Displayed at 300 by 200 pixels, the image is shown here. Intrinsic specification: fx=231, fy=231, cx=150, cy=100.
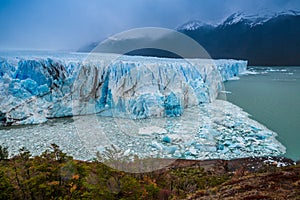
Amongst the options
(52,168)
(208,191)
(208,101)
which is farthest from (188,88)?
(52,168)

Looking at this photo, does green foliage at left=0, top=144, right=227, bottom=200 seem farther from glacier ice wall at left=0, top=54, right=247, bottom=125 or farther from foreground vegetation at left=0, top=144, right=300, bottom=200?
glacier ice wall at left=0, top=54, right=247, bottom=125

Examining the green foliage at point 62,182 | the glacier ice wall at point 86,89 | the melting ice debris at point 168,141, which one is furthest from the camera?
the glacier ice wall at point 86,89

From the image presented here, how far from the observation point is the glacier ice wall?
9.88 meters

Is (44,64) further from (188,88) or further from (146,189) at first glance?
(146,189)

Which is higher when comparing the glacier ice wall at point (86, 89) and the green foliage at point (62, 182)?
the glacier ice wall at point (86, 89)

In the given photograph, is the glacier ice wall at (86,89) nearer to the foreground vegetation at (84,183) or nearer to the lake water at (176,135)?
the lake water at (176,135)

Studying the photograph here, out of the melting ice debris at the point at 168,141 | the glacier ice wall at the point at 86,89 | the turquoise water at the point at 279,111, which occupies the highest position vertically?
the glacier ice wall at the point at 86,89

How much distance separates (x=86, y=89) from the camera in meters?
11.2

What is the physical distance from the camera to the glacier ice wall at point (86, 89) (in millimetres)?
9875

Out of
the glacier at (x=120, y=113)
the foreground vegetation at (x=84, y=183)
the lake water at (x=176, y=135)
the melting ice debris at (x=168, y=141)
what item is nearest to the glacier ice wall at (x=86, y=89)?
the glacier at (x=120, y=113)

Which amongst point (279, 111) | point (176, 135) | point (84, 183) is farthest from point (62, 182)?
point (279, 111)

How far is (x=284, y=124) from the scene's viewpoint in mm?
9273

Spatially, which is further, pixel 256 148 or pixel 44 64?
pixel 44 64

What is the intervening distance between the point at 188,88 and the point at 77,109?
222 inches
